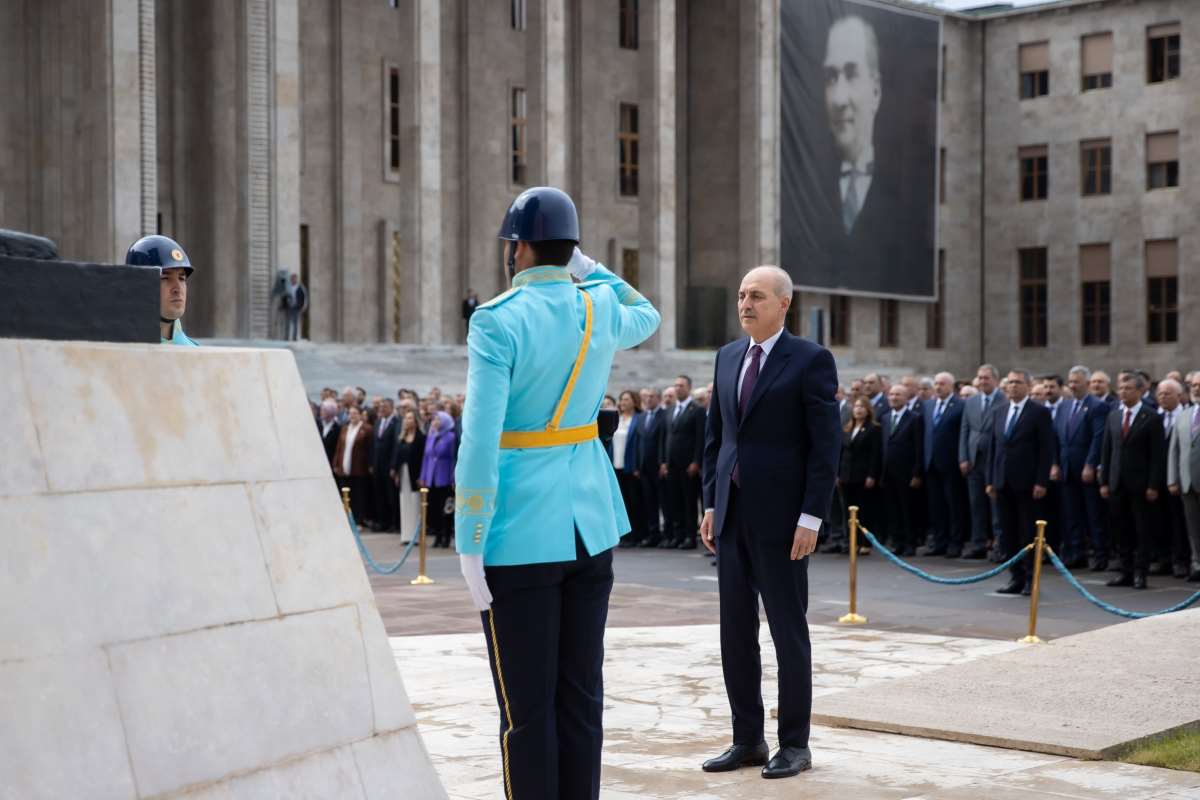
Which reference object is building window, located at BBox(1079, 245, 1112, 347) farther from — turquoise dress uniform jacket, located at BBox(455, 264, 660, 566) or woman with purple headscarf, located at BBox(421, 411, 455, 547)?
turquoise dress uniform jacket, located at BBox(455, 264, 660, 566)

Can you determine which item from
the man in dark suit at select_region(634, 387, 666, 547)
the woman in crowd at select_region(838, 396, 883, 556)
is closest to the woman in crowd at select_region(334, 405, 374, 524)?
the man in dark suit at select_region(634, 387, 666, 547)

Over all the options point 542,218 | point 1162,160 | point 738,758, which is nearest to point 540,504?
point 542,218

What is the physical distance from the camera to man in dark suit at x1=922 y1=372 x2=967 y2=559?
1741 centimetres

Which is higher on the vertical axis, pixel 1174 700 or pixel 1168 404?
pixel 1168 404

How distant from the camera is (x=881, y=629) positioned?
1126 cm

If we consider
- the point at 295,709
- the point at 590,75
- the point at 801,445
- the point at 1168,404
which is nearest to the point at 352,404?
the point at 1168,404

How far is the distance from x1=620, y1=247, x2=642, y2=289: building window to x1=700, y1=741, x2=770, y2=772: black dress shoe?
3926cm

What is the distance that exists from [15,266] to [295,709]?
1.51 m

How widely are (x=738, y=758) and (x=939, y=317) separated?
152 ft

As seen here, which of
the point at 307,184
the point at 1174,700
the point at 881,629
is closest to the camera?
the point at 1174,700

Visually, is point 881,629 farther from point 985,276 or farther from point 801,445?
point 985,276

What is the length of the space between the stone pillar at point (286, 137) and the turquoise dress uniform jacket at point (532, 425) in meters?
29.9

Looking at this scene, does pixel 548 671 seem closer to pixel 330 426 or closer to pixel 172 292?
pixel 172 292

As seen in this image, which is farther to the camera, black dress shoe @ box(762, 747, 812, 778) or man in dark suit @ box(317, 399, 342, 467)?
man in dark suit @ box(317, 399, 342, 467)
